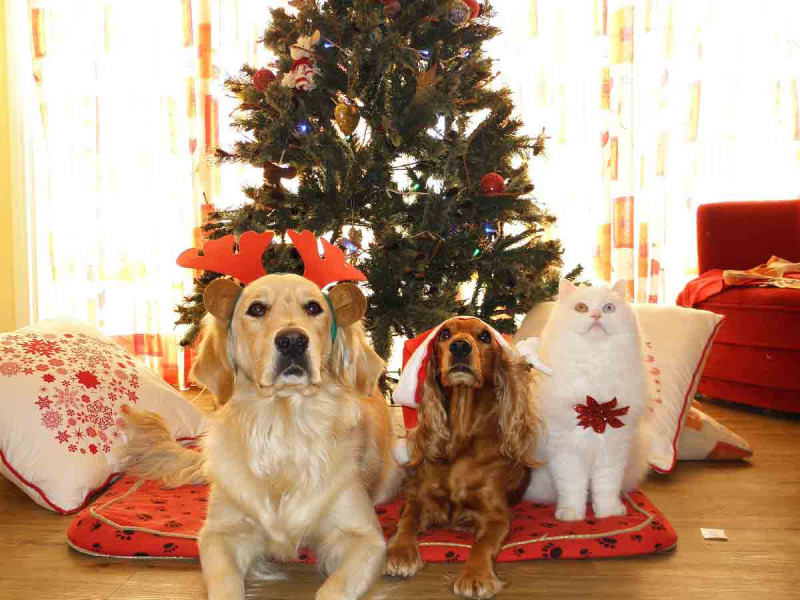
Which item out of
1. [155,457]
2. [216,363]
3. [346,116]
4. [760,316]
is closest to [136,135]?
[346,116]

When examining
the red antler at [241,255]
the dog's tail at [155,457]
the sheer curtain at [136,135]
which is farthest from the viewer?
the sheer curtain at [136,135]

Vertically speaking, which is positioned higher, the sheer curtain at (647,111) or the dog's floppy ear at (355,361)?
the sheer curtain at (647,111)

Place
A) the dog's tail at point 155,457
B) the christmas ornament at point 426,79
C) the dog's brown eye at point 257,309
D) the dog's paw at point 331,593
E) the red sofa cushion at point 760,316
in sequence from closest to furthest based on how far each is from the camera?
the dog's paw at point 331,593 → the dog's brown eye at point 257,309 → the dog's tail at point 155,457 → the christmas ornament at point 426,79 → the red sofa cushion at point 760,316

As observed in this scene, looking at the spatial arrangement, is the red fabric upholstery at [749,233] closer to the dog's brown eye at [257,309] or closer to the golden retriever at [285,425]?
the golden retriever at [285,425]

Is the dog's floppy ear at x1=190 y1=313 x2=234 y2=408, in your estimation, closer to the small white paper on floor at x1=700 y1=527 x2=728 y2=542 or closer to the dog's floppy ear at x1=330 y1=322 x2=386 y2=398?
the dog's floppy ear at x1=330 y1=322 x2=386 y2=398

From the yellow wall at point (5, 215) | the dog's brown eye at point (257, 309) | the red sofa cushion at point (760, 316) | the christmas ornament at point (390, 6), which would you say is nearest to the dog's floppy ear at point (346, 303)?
the dog's brown eye at point (257, 309)

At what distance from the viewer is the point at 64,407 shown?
2.77 meters

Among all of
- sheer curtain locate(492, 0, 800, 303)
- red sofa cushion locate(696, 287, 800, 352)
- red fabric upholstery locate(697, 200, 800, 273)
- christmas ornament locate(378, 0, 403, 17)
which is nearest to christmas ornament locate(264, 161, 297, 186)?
christmas ornament locate(378, 0, 403, 17)

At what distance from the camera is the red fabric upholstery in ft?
16.1

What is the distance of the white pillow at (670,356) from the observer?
120 inches

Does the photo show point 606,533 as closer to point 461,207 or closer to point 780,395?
point 461,207

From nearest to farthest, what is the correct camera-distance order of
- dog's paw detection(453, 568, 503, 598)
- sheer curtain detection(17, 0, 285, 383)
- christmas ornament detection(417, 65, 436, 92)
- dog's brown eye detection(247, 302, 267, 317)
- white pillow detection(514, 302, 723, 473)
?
dog's paw detection(453, 568, 503, 598), dog's brown eye detection(247, 302, 267, 317), white pillow detection(514, 302, 723, 473), christmas ornament detection(417, 65, 436, 92), sheer curtain detection(17, 0, 285, 383)

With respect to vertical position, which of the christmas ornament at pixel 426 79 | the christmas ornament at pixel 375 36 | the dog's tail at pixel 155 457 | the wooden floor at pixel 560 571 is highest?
the christmas ornament at pixel 375 36

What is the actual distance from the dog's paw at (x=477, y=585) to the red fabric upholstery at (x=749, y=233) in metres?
3.57
